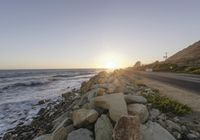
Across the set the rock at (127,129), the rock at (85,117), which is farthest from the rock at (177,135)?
the rock at (85,117)

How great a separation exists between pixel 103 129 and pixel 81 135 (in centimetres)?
60

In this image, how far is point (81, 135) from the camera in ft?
18.7

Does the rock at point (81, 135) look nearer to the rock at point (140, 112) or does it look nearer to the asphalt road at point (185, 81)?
the rock at point (140, 112)

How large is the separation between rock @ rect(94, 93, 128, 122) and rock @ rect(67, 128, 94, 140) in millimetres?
733

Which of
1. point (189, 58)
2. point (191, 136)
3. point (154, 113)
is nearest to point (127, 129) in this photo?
point (191, 136)

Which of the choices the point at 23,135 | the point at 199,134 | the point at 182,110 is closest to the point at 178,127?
the point at 199,134

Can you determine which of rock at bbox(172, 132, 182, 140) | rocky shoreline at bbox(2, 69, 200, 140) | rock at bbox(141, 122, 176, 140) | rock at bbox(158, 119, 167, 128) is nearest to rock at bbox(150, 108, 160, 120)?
rocky shoreline at bbox(2, 69, 200, 140)

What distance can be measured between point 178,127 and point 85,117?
2.53m

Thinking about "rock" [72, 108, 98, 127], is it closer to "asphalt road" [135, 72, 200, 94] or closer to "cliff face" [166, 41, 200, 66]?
"asphalt road" [135, 72, 200, 94]

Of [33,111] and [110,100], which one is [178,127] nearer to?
[110,100]

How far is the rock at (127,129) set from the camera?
4.50m

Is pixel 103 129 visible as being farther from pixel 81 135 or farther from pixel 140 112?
pixel 140 112

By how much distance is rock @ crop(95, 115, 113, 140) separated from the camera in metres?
5.43

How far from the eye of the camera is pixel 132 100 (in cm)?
707
